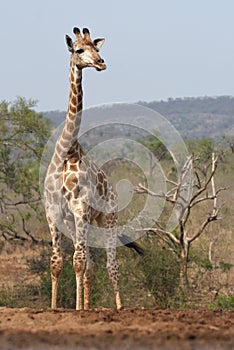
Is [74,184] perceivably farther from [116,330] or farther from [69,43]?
[116,330]

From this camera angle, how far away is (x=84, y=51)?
8.16 metres

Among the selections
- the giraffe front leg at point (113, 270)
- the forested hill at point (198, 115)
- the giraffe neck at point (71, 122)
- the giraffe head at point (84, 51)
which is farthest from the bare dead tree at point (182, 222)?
the forested hill at point (198, 115)

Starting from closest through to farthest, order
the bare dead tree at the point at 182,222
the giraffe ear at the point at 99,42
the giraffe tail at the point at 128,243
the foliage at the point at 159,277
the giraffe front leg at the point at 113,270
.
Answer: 1. the giraffe ear at the point at 99,42
2. the giraffe front leg at the point at 113,270
3. the giraffe tail at the point at 128,243
4. the foliage at the point at 159,277
5. the bare dead tree at the point at 182,222

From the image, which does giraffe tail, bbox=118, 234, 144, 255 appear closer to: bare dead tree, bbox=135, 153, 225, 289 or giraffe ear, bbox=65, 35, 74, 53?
bare dead tree, bbox=135, 153, 225, 289

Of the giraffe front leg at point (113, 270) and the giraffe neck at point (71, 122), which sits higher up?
the giraffe neck at point (71, 122)

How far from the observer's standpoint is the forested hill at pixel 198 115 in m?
76.8

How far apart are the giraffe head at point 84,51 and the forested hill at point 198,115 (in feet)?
204

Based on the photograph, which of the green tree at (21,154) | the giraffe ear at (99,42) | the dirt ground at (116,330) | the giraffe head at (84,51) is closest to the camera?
the dirt ground at (116,330)

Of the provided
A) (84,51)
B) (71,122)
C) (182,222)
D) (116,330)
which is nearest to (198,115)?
(182,222)

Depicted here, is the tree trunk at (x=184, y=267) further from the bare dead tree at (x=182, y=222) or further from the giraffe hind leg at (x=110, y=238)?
the giraffe hind leg at (x=110, y=238)

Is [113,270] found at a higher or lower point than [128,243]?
lower

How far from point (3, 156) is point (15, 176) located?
580 mm

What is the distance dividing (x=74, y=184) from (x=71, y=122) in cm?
75

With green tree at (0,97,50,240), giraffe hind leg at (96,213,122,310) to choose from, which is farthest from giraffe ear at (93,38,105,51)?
green tree at (0,97,50,240)
